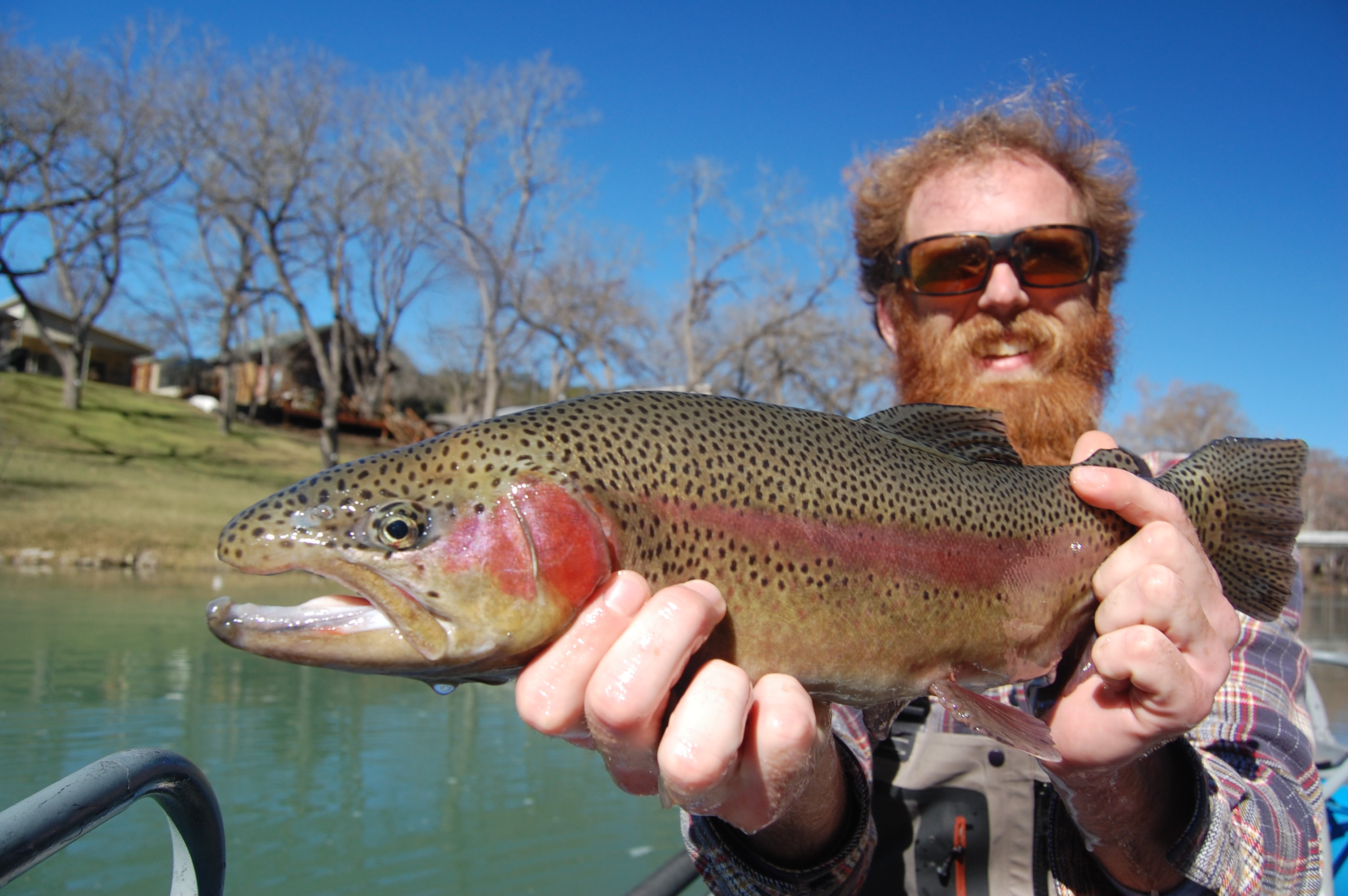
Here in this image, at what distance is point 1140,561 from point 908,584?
1.63 ft

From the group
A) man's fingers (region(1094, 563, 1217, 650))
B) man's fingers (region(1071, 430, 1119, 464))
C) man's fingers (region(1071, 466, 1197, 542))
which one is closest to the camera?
man's fingers (region(1094, 563, 1217, 650))

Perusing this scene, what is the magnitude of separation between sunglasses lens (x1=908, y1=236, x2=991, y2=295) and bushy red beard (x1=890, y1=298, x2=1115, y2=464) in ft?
0.44

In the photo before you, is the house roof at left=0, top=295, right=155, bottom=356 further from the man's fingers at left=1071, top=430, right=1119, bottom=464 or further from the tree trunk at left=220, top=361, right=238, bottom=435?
the man's fingers at left=1071, top=430, right=1119, bottom=464

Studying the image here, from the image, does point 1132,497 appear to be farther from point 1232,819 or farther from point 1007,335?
point 1007,335

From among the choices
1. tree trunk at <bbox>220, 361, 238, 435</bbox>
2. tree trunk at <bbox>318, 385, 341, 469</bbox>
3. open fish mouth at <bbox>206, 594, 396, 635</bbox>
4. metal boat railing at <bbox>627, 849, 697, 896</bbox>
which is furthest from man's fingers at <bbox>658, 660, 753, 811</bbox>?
tree trunk at <bbox>220, 361, 238, 435</bbox>

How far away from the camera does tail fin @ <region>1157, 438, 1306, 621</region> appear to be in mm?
2195

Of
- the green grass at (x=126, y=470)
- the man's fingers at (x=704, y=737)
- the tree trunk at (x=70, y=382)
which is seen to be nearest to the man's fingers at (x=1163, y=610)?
the man's fingers at (x=704, y=737)

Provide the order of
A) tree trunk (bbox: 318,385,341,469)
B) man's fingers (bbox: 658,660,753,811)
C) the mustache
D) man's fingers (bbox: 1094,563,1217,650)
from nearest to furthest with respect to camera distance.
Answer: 1. man's fingers (bbox: 658,660,753,811)
2. man's fingers (bbox: 1094,563,1217,650)
3. the mustache
4. tree trunk (bbox: 318,385,341,469)

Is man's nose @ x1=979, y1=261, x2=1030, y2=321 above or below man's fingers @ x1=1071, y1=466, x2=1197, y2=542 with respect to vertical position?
above

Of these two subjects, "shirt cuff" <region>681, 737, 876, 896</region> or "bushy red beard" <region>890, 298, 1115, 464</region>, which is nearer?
"shirt cuff" <region>681, 737, 876, 896</region>

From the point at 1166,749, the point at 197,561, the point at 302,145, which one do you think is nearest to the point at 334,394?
the point at 302,145

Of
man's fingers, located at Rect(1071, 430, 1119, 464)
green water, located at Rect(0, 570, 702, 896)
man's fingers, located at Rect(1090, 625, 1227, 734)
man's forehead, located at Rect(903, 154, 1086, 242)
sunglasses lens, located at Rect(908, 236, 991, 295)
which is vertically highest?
man's forehead, located at Rect(903, 154, 1086, 242)

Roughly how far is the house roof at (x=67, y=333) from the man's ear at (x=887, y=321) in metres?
49.0

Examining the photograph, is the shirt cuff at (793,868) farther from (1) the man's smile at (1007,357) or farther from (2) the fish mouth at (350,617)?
(1) the man's smile at (1007,357)
